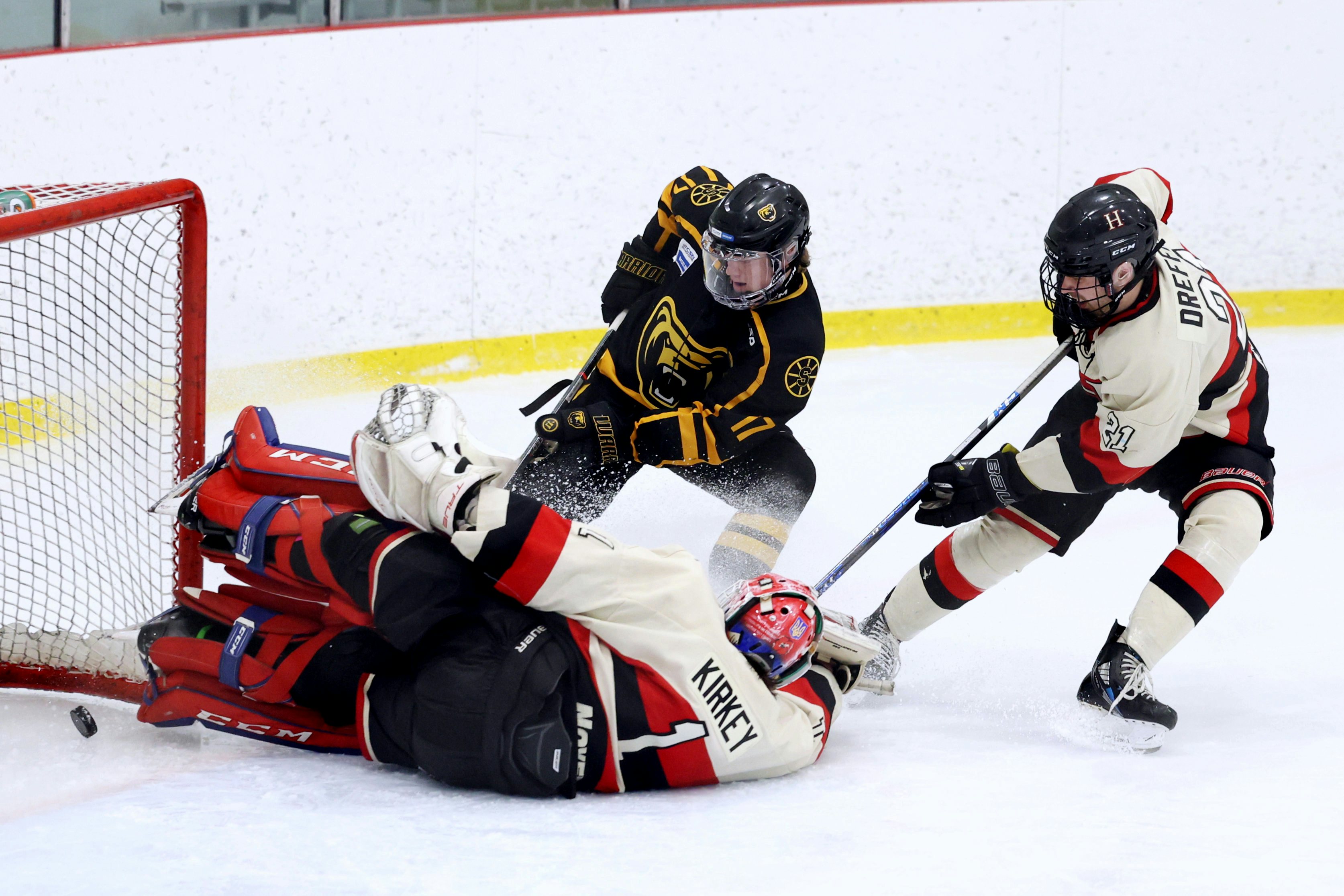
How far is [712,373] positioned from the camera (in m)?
3.11

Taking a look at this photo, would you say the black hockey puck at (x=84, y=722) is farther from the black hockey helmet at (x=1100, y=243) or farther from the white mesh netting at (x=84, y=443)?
the black hockey helmet at (x=1100, y=243)

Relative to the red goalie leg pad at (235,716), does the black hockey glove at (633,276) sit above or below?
above

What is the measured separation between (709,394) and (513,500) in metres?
1.17

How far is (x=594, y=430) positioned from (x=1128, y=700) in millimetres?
1315

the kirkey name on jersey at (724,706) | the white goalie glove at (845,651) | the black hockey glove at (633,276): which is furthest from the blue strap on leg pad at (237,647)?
the black hockey glove at (633,276)

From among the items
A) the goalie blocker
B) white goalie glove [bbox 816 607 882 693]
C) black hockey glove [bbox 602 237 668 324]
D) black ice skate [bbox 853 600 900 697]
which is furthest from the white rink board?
white goalie glove [bbox 816 607 882 693]

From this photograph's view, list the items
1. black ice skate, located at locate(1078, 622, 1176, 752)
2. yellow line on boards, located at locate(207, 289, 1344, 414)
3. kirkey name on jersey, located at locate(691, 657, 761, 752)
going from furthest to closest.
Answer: yellow line on boards, located at locate(207, 289, 1344, 414)
black ice skate, located at locate(1078, 622, 1176, 752)
kirkey name on jersey, located at locate(691, 657, 761, 752)

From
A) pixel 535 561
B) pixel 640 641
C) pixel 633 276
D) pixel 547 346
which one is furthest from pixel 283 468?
pixel 547 346

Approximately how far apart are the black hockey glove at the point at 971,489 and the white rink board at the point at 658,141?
242 cm

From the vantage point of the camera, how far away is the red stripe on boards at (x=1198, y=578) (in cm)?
244

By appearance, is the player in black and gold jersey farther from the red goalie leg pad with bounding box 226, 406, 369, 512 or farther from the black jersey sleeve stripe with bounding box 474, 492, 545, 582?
the black jersey sleeve stripe with bounding box 474, 492, 545, 582

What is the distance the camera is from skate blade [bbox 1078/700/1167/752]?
2406 millimetres

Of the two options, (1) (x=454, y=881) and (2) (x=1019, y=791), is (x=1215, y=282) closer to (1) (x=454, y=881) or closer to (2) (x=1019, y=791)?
(2) (x=1019, y=791)

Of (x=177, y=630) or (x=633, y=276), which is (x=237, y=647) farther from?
(x=633, y=276)
